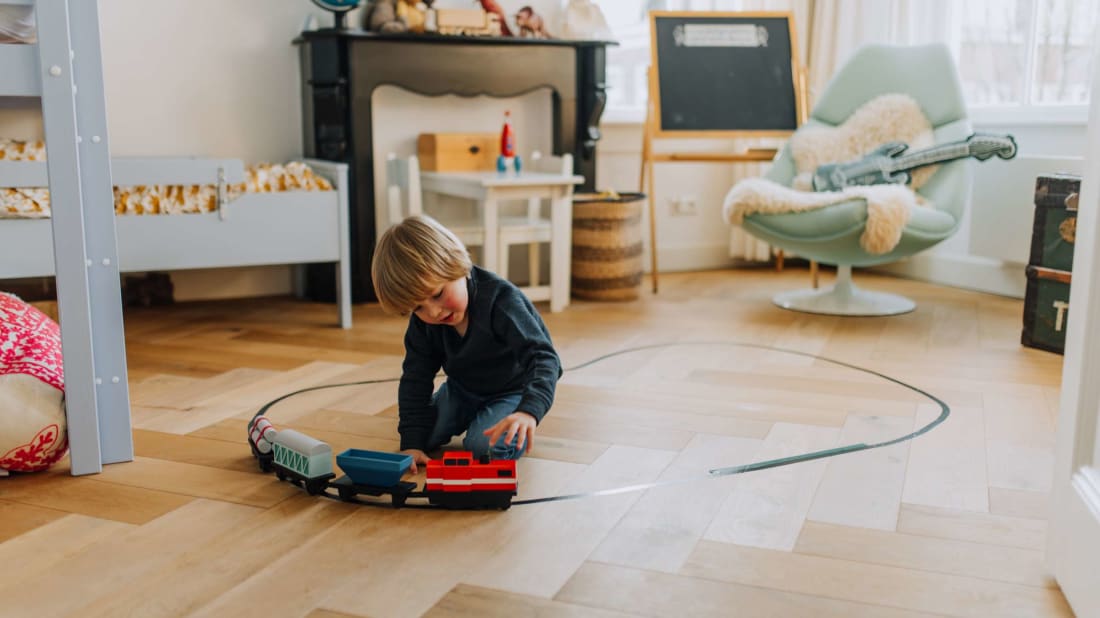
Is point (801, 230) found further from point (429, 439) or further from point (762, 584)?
point (762, 584)

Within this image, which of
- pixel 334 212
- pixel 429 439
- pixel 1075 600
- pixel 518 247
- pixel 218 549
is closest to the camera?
pixel 1075 600

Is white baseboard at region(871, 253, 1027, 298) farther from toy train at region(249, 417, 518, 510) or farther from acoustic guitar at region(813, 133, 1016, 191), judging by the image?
toy train at region(249, 417, 518, 510)

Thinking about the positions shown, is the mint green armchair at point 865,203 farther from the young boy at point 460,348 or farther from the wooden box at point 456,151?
the young boy at point 460,348

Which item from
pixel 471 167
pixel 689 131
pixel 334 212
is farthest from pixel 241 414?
pixel 689 131

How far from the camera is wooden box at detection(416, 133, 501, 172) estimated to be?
3.44 m

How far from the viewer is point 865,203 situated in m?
2.94

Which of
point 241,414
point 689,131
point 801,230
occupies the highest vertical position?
point 689,131

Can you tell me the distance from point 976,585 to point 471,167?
250cm

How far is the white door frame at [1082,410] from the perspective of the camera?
1.20 m

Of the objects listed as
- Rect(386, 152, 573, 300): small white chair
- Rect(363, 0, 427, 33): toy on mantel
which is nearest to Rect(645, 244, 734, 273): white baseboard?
Rect(386, 152, 573, 300): small white chair

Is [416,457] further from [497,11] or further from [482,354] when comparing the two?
[497,11]

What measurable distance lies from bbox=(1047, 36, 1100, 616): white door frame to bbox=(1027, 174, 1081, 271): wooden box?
1.52 m

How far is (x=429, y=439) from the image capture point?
6.04 ft

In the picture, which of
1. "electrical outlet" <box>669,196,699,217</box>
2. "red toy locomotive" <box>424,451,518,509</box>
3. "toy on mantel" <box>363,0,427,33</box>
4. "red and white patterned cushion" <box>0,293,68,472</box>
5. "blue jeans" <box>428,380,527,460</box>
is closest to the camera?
"red toy locomotive" <box>424,451,518,509</box>
